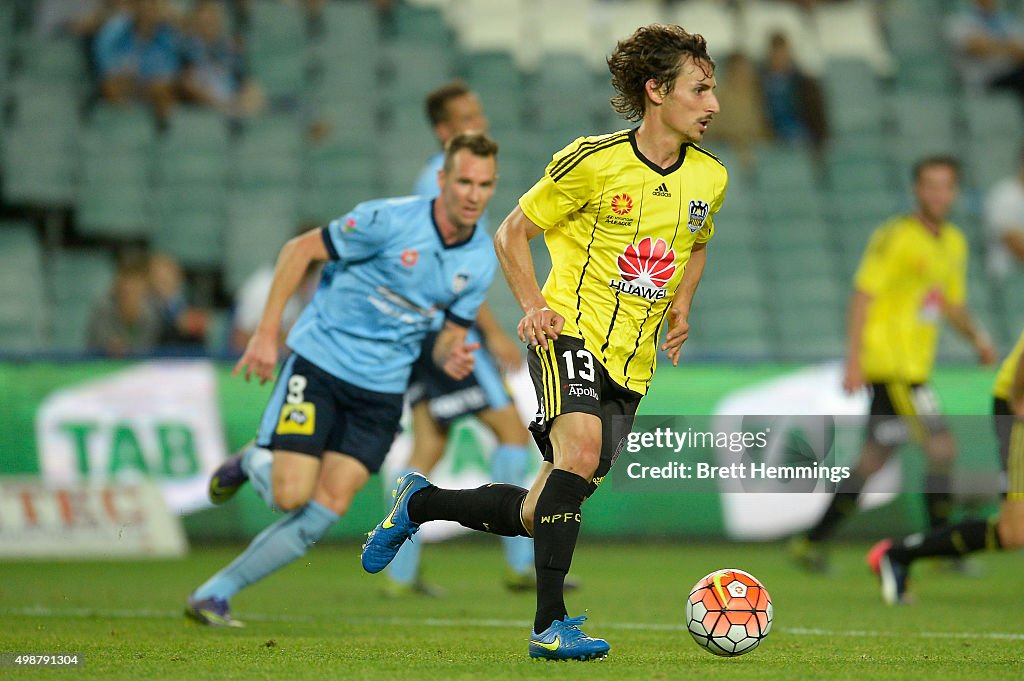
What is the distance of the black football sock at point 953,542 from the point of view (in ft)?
22.6

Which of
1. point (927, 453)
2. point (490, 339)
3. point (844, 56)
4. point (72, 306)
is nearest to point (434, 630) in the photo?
point (490, 339)

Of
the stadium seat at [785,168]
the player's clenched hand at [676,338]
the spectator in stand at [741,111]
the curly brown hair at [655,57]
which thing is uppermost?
the spectator in stand at [741,111]

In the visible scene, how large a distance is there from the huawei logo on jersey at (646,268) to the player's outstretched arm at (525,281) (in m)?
0.29

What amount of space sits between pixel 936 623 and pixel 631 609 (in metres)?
1.47

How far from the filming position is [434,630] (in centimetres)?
602

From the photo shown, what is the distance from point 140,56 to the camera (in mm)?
13508

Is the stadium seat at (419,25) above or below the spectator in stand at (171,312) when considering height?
above

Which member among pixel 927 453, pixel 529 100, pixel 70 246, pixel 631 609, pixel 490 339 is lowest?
pixel 631 609

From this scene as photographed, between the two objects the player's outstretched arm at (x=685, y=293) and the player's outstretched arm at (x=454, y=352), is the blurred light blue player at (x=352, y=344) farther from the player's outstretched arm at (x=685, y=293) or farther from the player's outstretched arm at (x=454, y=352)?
the player's outstretched arm at (x=685, y=293)

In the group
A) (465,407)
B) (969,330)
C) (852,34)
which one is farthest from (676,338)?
(852,34)

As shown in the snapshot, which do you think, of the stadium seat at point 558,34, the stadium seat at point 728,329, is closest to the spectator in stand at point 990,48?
the stadium seat at point 558,34

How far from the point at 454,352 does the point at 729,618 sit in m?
2.12

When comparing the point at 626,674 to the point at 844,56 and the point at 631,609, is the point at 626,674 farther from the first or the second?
the point at 844,56

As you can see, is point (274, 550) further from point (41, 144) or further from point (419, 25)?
point (419, 25)
